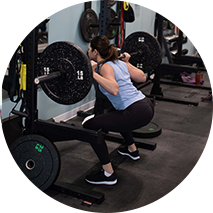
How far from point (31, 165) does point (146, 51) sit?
2036mm

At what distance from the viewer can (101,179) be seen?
2.70 metres

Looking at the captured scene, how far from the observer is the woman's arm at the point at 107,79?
8.07 feet

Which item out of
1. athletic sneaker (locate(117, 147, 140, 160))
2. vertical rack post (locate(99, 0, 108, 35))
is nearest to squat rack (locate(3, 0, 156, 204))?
athletic sneaker (locate(117, 147, 140, 160))

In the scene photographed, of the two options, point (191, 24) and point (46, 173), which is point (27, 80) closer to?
point (46, 173)

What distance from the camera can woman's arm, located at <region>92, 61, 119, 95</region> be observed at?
2461 millimetres

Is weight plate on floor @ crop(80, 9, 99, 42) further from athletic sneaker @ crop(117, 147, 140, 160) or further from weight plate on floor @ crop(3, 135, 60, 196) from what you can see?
weight plate on floor @ crop(3, 135, 60, 196)

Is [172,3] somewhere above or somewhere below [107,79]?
above

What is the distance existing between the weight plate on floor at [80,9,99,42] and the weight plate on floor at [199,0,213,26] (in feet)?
5.55

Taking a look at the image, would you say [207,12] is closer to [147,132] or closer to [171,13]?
[171,13]

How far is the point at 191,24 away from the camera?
8781 mm

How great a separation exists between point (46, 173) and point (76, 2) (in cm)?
235

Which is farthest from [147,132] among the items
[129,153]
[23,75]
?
[23,75]

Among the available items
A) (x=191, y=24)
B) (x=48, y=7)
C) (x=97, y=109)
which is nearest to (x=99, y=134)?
(x=97, y=109)

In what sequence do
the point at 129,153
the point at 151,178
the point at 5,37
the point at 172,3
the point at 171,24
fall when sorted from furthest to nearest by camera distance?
1. the point at 171,24
2. the point at 172,3
3. the point at 129,153
4. the point at 5,37
5. the point at 151,178
